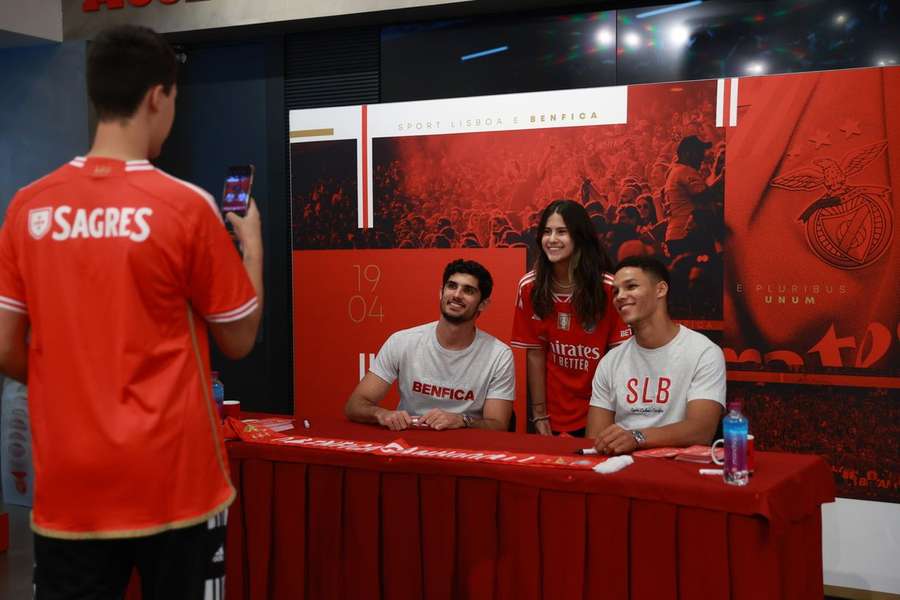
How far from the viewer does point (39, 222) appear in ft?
4.27

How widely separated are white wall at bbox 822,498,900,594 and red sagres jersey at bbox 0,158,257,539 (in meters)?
2.76

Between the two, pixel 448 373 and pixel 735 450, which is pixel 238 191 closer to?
pixel 735 450

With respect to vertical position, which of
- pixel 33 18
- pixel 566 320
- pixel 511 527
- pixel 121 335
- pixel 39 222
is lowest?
pixel 511 527

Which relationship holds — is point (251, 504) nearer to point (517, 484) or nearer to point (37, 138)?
point (517, 484)

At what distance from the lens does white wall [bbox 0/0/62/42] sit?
4.43m

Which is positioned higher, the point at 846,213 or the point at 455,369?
the point at 846,213

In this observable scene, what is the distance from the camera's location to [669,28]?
12.7 ft

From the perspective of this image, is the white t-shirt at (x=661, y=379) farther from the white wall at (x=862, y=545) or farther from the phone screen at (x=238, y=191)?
the phone screen at (x=238, y=191)

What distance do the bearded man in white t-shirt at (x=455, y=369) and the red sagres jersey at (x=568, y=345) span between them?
22 centimetres

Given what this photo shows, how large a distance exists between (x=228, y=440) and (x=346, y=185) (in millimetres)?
1906

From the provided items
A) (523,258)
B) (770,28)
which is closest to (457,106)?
(523,258)

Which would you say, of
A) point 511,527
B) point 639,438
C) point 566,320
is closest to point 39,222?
point 511,527

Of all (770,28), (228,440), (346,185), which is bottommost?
(228,440)

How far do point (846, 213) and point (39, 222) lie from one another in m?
2.91
